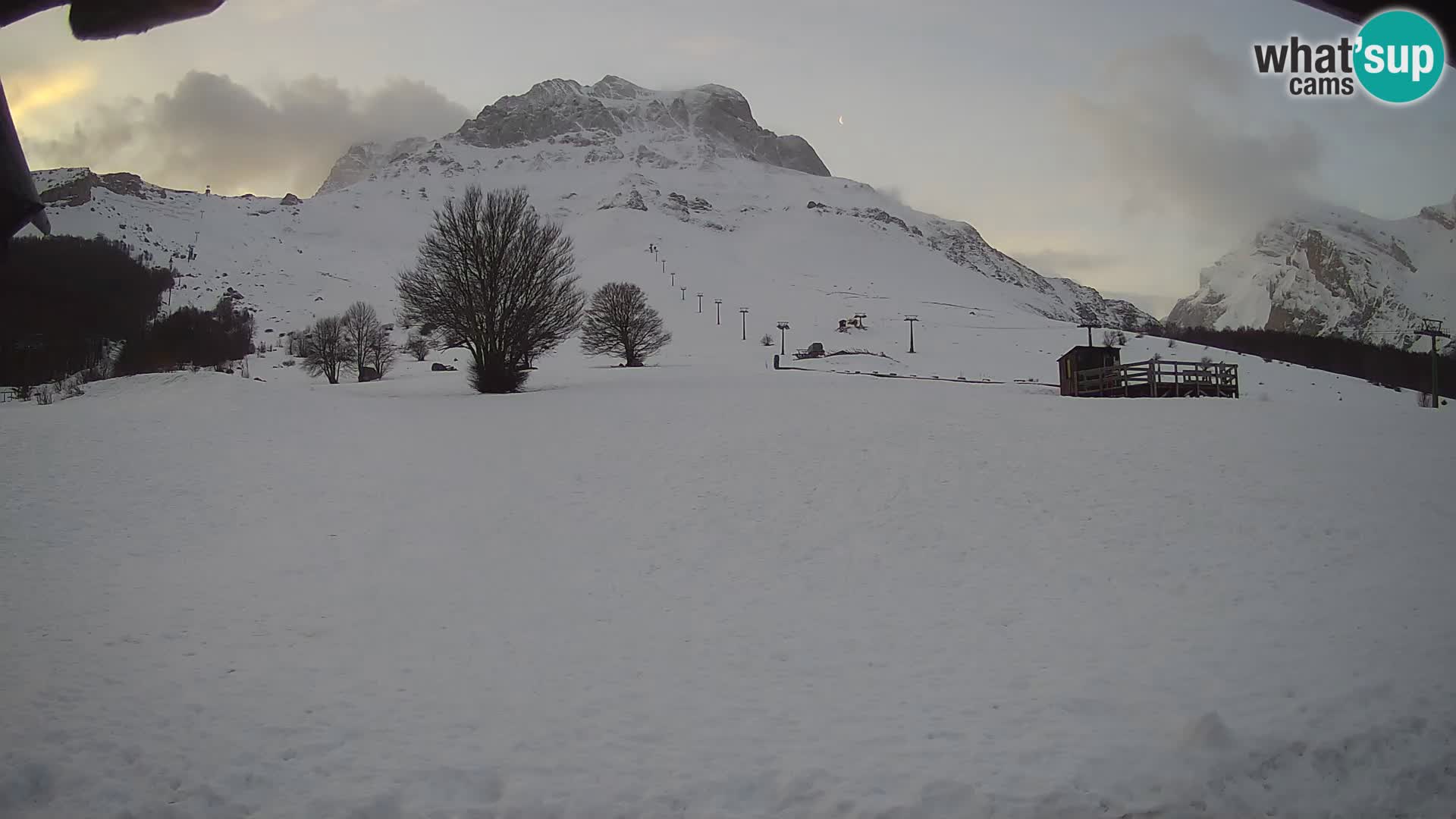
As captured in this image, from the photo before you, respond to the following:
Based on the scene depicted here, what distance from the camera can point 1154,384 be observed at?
35938mm

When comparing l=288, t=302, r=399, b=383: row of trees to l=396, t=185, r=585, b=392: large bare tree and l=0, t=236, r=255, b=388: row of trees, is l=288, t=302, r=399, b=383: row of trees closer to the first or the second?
l=0, t=236, r=255, b=388: row of trees

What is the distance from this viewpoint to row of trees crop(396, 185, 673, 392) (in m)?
37.9

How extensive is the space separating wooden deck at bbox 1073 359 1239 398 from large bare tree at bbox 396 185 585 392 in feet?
85.3

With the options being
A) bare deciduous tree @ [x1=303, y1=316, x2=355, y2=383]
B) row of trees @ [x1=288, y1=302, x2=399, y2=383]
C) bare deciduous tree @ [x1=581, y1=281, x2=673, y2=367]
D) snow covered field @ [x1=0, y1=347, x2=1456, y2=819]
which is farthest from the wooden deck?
bare deciduous tree @ [x1=303, y1=316, x2=355, y2=383]

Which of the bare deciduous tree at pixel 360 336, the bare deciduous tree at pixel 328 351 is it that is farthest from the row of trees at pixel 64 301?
the bare deciduous tree at pixel 360 336

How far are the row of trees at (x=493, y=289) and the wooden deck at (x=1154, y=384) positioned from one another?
25837 millimetres

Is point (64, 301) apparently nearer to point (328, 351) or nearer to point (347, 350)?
point (328, 351)

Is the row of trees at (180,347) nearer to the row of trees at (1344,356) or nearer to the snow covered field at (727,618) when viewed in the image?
the snow covered field at (727,618)

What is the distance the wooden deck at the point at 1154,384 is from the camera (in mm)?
35875

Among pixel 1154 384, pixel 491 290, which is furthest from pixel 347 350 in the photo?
pixel 1154 384

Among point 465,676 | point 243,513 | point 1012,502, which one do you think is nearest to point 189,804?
point 465,676

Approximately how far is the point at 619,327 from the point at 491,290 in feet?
77.6

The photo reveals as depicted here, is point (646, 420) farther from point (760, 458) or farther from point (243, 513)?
point (243, 513)

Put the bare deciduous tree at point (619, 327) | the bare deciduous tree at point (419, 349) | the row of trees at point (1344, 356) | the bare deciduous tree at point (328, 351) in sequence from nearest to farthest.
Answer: the bare deciduous tree at point (328, 351)
the bare deciduous tree at point (619, 327)
the row of trees at point (1344, 356)
the bare deciduous tree at point (419, 349)
